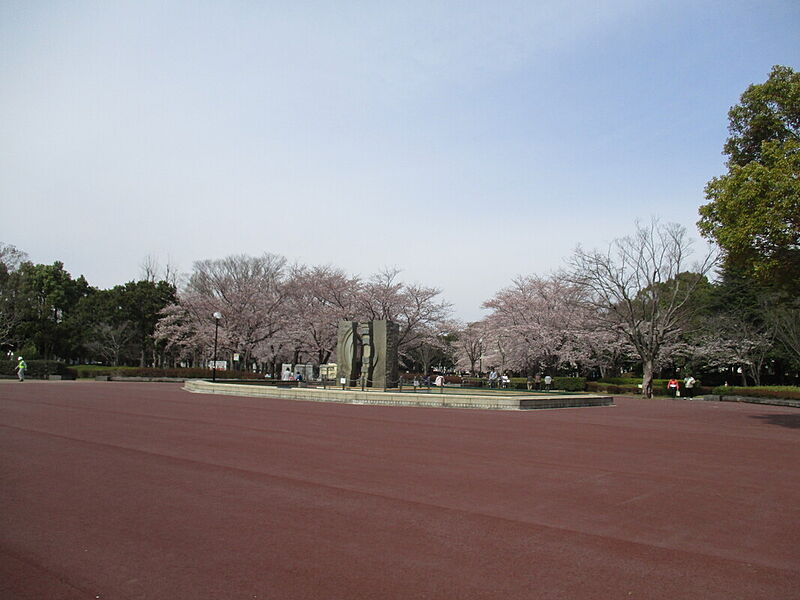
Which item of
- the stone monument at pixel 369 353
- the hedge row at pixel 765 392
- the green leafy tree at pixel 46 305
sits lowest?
the hedge row at pixel 765 392

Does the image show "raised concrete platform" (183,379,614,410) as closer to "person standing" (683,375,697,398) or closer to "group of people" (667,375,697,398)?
"group of people" (667,375,697,398)

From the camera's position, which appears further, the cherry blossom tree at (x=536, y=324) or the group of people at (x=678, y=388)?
the cherry blossom tree at (x=536, y=324)

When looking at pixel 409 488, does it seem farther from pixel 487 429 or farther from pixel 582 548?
pixel 487 429

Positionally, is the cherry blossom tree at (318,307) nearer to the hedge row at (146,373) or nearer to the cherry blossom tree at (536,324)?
the hedge row at (146,373)

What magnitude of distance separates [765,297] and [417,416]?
34.5m

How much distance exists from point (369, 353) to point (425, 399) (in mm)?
6170

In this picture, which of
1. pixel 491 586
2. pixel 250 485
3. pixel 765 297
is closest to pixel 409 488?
pixel 250 485

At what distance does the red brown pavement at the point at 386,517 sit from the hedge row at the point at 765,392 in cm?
2148

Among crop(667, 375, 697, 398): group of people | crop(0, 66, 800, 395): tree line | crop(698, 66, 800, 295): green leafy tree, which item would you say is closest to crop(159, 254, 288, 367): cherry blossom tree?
crop(0, 66, 800, 395): tree line

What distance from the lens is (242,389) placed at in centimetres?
2559

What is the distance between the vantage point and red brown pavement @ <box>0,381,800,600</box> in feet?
13.7

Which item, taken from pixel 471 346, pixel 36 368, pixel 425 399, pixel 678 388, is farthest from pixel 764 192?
pixel 471 346

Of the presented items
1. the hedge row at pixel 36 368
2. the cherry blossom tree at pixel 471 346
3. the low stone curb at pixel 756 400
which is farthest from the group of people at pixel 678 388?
the hedge row at pixel 36 368

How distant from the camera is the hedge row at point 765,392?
1158 inches
